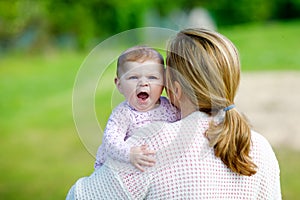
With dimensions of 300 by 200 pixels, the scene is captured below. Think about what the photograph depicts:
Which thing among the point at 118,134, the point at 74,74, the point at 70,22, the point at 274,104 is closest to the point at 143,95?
the point at 118,134

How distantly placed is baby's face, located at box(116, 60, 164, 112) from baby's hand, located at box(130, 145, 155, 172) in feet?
0.50

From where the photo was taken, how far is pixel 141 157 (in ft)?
5.31

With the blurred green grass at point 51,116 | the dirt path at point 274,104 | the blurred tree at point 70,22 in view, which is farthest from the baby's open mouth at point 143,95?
the blurred tree at point 70,22

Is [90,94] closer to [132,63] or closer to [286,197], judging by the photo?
[132,63]

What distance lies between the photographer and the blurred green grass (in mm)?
5816

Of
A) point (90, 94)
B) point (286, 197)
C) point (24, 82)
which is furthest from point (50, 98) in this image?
point (90, 94)

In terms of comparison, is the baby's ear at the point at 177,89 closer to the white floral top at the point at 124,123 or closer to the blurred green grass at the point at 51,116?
the white floral top at the point at 124,123

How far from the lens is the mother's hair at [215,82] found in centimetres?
165

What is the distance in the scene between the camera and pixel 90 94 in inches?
70.8

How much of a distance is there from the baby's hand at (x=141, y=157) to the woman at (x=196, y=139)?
2 centimetres

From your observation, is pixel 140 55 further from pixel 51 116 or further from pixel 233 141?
pixel 51 116

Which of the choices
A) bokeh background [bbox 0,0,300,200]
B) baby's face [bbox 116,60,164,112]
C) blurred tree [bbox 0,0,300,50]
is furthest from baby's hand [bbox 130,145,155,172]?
blurred tree [bbox 0,0,300,50]

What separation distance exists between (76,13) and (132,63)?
12.8 m

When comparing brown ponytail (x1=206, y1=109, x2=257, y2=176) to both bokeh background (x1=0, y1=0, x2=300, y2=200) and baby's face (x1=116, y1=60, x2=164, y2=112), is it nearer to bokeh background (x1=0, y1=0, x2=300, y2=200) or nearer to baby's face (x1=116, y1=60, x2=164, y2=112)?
baby's face (x1=116, y1=60, x2=164, y2=112)
